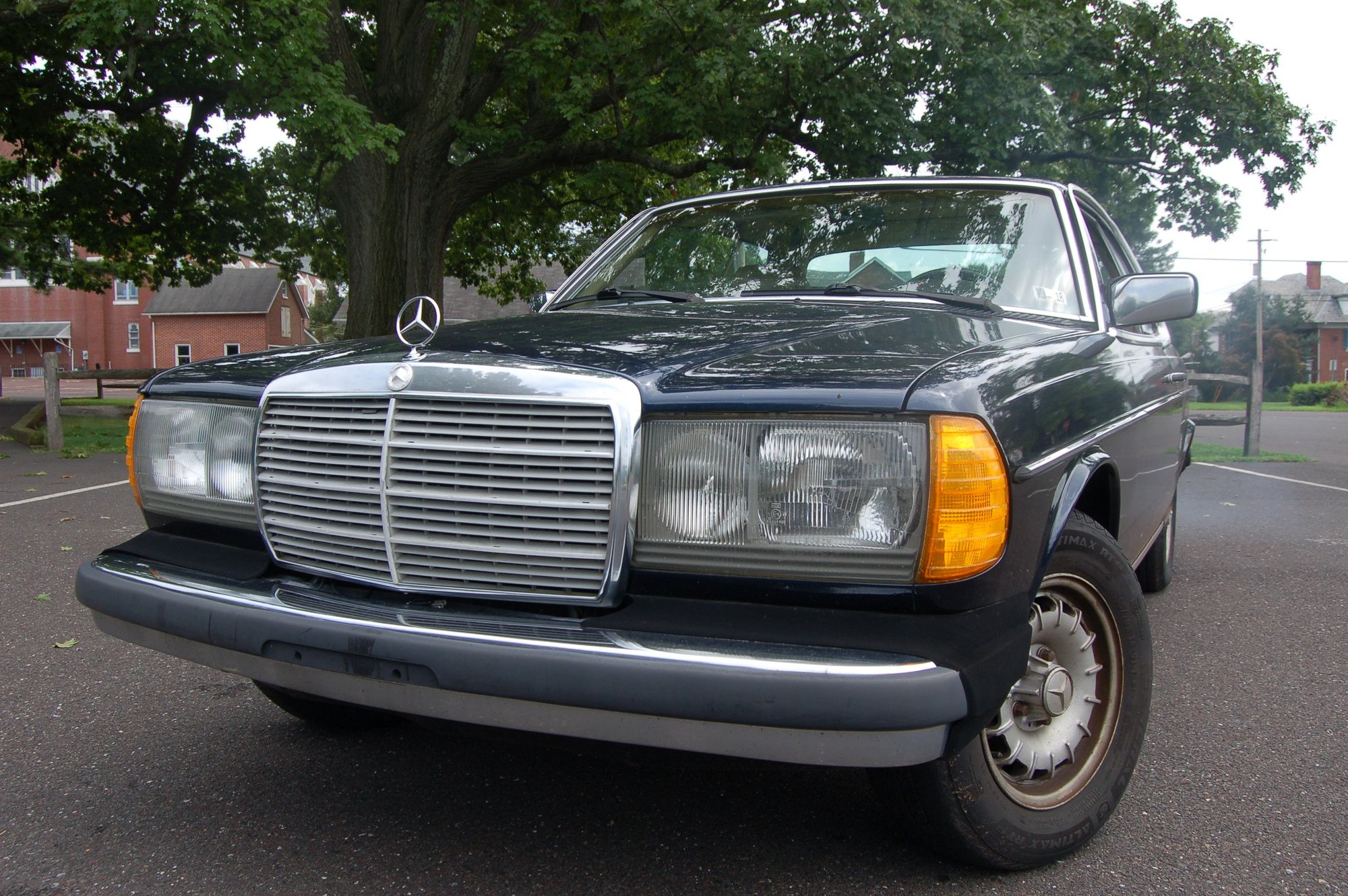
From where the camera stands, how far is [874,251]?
3.23 m

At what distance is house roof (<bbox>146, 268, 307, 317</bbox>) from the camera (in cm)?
5216

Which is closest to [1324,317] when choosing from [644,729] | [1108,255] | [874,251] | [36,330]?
[36,330]

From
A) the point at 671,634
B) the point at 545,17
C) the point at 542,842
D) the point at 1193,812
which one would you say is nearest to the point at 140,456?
the point at 542,842

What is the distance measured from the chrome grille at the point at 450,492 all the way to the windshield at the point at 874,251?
1302 millimetres

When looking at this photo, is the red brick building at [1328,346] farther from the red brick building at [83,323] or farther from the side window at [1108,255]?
the side window at [1108,255]

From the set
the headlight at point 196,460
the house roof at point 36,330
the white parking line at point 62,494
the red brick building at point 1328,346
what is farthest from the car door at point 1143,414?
the red brick building at point 1328,346

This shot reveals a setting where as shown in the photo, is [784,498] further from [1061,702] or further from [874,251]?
[874,251]

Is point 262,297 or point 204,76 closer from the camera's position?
point 204,76

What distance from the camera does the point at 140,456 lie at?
2697 mm

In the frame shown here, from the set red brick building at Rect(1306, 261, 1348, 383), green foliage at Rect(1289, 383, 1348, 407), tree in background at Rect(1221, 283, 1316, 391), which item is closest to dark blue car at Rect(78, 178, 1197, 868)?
green foliage at Rect(1289, 383, 1348, 407)

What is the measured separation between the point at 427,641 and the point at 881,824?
120 centimetres

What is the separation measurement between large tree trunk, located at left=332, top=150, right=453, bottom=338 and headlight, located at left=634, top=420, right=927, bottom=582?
1236 cm

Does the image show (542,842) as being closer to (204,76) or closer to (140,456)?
(140,456)

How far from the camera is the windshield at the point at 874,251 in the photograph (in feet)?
10.1
